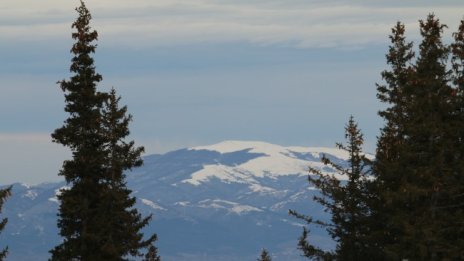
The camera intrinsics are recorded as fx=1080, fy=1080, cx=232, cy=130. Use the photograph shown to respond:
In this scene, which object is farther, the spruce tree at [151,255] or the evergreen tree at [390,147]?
the spruce tree at [151,255]

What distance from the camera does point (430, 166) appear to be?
3556 cm

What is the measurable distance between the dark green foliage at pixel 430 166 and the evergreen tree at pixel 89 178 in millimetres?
10856

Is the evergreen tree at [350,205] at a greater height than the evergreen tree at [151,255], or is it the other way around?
the evergreen tree at [151,255]

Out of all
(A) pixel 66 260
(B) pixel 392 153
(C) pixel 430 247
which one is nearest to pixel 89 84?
(A) pixel 66 260

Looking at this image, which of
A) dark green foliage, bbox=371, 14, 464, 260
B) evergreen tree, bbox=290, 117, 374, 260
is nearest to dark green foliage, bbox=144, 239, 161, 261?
evergreen tree, bbox=290, 117, 374, 260

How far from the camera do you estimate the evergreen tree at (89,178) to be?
4225 cm

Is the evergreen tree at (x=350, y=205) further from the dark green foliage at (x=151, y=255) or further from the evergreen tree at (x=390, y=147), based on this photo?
the dark green foliage at (x=151, y=255)

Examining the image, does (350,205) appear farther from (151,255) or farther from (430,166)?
(151,255)

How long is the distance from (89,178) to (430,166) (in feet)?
46.6

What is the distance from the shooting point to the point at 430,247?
3566 cm

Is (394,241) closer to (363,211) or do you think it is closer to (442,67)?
(363,211)

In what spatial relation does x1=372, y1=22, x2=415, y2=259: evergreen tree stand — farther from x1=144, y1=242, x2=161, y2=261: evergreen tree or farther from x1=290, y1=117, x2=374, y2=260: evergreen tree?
x1=144, y1=242, x2=161, y2=261: evergreen tree

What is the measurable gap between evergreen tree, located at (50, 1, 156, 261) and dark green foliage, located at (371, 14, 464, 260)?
10.9m

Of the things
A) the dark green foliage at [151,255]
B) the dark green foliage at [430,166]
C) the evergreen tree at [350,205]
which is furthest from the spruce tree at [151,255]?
the dark green foliage at [430,166]
